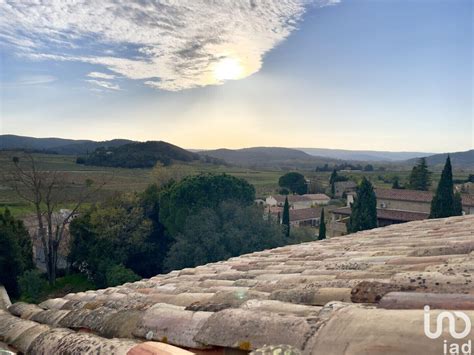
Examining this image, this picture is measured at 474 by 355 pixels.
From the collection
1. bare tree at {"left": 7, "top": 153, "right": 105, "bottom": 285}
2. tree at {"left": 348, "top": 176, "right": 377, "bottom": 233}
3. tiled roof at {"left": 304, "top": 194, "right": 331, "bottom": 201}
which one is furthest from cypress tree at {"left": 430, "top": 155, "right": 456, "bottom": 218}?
tiled roof at {"left": 304, "top": 194, "right": 331, "bottom": 201}

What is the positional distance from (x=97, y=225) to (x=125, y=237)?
5.42 ft

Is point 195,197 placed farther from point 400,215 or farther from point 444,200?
point 400,215

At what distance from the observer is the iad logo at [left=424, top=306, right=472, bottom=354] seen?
3.76 ft

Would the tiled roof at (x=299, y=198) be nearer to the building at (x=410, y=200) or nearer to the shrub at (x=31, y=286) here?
the building at (x=410, y=200)

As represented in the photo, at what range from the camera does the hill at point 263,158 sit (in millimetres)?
121375

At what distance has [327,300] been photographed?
210 cm

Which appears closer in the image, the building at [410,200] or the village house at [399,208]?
the village house at [399,208]

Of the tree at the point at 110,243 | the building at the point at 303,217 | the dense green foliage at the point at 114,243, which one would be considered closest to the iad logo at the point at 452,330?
the dense green foliage at the point at 114,243

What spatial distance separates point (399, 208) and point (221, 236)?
21.8 metres

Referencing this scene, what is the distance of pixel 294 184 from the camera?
55.8 meters

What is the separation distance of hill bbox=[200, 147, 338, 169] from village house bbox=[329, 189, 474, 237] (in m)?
73.0

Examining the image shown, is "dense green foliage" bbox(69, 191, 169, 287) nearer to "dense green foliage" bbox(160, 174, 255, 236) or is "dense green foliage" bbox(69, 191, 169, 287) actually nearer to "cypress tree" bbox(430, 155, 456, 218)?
"dense green foliage" bbox(160, 174, 255, 236)

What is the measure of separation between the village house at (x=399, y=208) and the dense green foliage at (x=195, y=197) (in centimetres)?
1196

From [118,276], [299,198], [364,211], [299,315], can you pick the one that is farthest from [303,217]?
[299,315]
